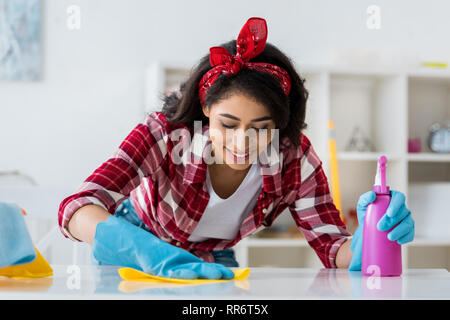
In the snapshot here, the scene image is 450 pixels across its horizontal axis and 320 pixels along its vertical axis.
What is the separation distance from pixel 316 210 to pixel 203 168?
0.91 feet

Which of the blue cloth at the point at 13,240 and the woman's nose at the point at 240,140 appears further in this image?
the woman's nose at the point at 240,140

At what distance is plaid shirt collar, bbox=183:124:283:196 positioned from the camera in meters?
1.17

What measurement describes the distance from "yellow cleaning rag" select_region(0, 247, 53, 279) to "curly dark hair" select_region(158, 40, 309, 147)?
424mm

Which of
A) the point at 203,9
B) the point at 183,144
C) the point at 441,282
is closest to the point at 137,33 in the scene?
the point at 203,9

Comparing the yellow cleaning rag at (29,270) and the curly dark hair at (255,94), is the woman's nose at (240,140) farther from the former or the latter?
the yellow cleaning rag at (29,270)

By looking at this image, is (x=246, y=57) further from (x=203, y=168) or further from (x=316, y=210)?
(x=316, y=210)

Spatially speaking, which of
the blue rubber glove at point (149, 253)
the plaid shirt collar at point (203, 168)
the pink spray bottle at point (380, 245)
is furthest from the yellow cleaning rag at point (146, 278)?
the plaid shirt collar at point (203, 168)

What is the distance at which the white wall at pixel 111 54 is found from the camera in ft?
8.03

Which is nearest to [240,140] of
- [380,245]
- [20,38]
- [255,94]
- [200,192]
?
[255,94]

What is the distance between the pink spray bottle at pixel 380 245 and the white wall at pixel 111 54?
168 centimetres

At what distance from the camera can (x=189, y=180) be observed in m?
1.17

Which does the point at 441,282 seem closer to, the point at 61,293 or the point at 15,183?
the point at 61,293

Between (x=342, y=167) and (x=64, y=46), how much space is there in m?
1.45
